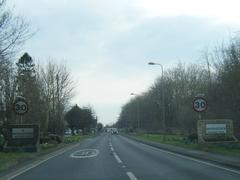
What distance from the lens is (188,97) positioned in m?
80.8

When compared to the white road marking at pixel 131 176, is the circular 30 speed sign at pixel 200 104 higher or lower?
higher

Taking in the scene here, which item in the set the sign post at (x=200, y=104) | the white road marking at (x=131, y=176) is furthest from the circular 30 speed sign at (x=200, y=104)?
the white road marking at (x=131, y=176)

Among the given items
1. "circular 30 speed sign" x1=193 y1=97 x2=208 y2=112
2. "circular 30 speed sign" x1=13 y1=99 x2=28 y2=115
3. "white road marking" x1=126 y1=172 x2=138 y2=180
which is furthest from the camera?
"circular 30 speed sign" x1=193 y1=97 x2=208 y2=112

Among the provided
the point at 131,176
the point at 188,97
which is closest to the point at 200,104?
the point at 131,176

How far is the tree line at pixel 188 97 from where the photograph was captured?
121 ft

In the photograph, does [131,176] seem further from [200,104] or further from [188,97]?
[188,97]

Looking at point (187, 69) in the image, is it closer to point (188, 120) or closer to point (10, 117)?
point (188, 120)

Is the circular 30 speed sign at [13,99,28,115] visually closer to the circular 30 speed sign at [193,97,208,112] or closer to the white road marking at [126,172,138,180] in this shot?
the circular 30 speed sign at [193,97,208,112]

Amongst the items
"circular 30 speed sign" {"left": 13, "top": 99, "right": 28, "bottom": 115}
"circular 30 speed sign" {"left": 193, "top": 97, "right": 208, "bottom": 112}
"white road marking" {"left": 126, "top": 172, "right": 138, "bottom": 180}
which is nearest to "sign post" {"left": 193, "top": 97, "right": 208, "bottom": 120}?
"circular 30 speed sign" {"left": 193, "top": 97, "right": 208, "bottom": 112}

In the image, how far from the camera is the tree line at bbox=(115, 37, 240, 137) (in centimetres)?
3688

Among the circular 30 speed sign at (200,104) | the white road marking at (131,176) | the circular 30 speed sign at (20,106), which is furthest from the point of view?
the circular 30 speed sign at (200,104)

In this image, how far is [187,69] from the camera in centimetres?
9350

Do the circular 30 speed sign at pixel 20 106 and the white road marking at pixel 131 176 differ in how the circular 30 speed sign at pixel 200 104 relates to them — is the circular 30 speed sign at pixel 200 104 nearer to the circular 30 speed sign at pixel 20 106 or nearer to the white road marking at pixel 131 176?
the circular 30 speed sign at pixel 20 106

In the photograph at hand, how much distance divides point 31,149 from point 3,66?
8.53 metres
